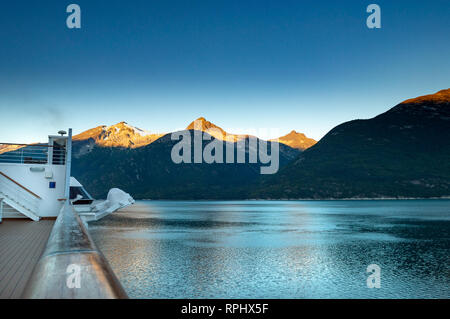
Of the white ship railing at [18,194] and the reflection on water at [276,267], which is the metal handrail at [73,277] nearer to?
the reflection on water at [276,267]

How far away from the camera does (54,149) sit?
99.7ft

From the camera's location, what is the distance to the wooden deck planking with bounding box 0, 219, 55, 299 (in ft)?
32.6

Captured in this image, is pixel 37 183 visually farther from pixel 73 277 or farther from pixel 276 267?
pixel 73 277

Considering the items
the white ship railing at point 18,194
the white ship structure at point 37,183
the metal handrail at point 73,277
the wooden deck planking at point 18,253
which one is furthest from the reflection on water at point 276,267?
the metal handrail at point 73,277

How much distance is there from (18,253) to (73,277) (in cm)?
893

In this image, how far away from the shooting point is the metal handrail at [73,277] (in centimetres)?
657

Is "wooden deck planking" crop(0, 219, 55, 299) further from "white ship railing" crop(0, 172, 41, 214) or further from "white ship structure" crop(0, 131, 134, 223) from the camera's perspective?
"white ship structure" crop(0, 131, 134, 223)

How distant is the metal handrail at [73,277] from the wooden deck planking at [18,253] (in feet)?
5.60

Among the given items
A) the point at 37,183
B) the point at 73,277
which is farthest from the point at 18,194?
the point at 73,277

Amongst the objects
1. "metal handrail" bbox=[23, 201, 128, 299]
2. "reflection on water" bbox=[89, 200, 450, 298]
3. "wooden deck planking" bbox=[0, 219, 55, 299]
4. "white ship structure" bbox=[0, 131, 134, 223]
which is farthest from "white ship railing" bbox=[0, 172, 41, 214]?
"metal handrail" bbox=[23, 201, 128, 299]

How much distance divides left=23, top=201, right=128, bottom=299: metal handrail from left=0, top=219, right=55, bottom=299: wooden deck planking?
67.2 inches
